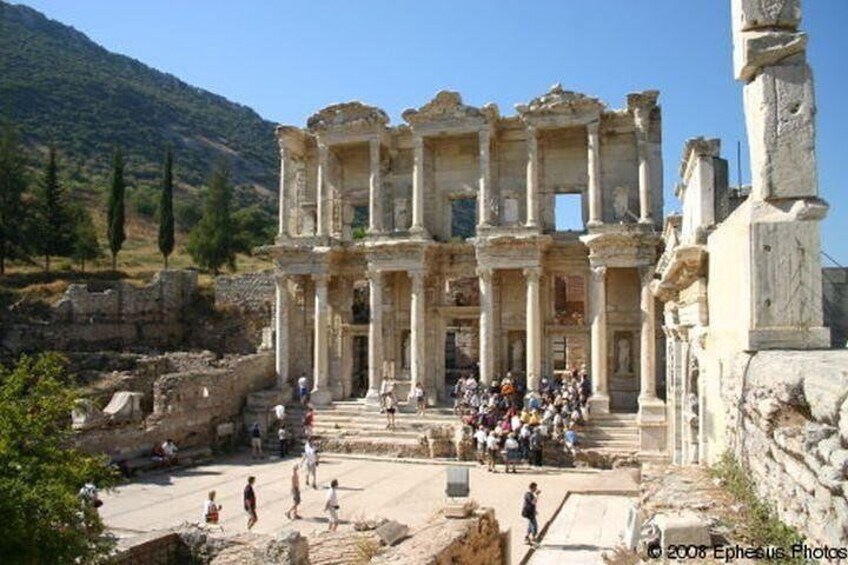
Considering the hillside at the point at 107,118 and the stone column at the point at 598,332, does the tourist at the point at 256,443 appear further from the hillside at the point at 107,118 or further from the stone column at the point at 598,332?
the hillside at the point at 107,118

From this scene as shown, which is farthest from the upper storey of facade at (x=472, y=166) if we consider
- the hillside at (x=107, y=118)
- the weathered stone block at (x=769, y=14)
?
the hillside at (x=107, y=118)

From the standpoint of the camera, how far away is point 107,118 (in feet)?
290

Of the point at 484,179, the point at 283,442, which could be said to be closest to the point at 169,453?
the point at 283,442

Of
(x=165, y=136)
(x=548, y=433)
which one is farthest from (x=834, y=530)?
(x=165, y=136)

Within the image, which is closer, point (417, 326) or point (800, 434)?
point (800, 434)

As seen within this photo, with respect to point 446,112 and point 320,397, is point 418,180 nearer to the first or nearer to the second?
point 446,112

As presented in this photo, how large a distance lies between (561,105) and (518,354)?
8538 millimetres

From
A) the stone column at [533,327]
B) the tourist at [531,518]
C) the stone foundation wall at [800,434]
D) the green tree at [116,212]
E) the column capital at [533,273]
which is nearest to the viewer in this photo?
the stone foundation wall at [800,434]

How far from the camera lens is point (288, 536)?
8750 millimetres

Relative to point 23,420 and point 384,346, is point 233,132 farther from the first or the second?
point 23,420

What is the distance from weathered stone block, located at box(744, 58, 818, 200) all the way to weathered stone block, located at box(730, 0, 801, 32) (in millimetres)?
498

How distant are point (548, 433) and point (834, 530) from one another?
17.0 metres

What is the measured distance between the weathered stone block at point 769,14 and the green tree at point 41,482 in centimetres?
915

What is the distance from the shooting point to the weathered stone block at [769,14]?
8.20m
